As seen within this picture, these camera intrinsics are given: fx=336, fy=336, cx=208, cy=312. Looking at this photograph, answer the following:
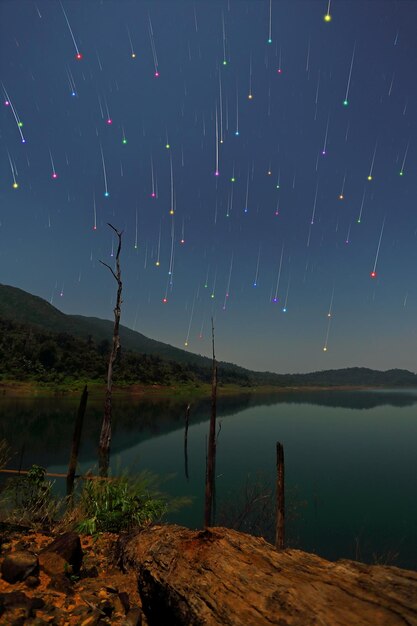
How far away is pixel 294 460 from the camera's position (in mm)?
35531

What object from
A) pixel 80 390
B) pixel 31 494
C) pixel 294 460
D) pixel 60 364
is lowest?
pixel 294 460

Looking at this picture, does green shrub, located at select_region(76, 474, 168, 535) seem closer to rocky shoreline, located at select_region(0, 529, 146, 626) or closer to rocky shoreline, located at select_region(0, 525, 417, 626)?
rocky shoreline, located at select_region(0, 529, 146, 626)

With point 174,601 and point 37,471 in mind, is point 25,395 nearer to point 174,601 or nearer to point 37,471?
point 37,471

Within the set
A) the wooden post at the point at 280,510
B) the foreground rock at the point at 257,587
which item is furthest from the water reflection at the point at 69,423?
the foreground rock at the point at 257,587

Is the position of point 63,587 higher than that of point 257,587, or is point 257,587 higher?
point 257,587

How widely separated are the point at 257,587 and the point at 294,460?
1366 inches

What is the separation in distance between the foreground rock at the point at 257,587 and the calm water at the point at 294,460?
5.39m

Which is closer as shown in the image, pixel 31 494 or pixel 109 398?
pixel 31 494

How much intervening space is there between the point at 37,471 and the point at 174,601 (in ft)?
23.8

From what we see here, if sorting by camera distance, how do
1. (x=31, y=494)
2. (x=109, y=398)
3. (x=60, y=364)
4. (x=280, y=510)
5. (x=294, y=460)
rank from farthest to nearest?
(x=60, y=364), (x=294, y=460), (x=109, y=398), (x=280, y=510), (x=31, y=494)

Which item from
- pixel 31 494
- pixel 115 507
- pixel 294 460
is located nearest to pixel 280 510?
pixel 115 507

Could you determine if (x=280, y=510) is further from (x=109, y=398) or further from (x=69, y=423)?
(x=69, y=423)

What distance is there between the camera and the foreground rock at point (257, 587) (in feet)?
11.9

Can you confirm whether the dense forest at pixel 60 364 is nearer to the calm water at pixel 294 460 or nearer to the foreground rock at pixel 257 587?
the calm water at pixel 294 460
